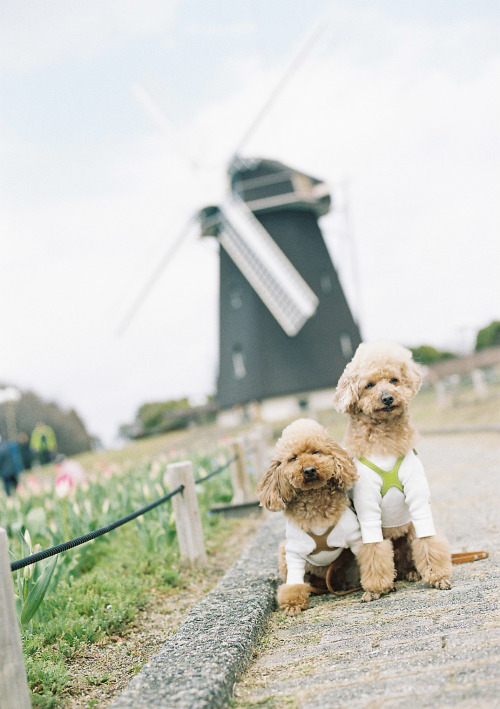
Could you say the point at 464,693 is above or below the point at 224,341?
below

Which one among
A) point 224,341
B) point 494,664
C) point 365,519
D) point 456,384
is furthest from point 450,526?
point 224,341

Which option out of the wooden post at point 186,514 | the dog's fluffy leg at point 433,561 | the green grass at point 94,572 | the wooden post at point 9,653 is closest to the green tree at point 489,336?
the green grass at point 94,572

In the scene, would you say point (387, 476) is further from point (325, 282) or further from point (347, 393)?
point (325, 282)

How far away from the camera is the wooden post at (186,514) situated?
Result: 187 inches

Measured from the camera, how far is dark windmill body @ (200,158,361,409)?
22.6m

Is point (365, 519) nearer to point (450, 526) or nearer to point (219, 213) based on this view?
point (450, 526)

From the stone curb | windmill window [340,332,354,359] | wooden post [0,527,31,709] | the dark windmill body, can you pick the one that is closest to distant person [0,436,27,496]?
the stone curb

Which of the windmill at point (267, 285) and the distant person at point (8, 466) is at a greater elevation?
the windmill at point (267, 285)

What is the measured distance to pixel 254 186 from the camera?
76.2 ft

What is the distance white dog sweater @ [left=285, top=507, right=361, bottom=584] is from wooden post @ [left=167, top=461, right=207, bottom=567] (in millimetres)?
1328

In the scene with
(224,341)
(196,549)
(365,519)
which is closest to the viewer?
(365,519)

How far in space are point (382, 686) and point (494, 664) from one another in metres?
0.41

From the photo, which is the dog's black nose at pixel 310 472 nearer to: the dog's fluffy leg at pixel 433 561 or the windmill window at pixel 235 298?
the dog's fluffy leg at pixel 433 561

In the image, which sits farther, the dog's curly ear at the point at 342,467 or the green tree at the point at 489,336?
the green tree at the point at 489,336
